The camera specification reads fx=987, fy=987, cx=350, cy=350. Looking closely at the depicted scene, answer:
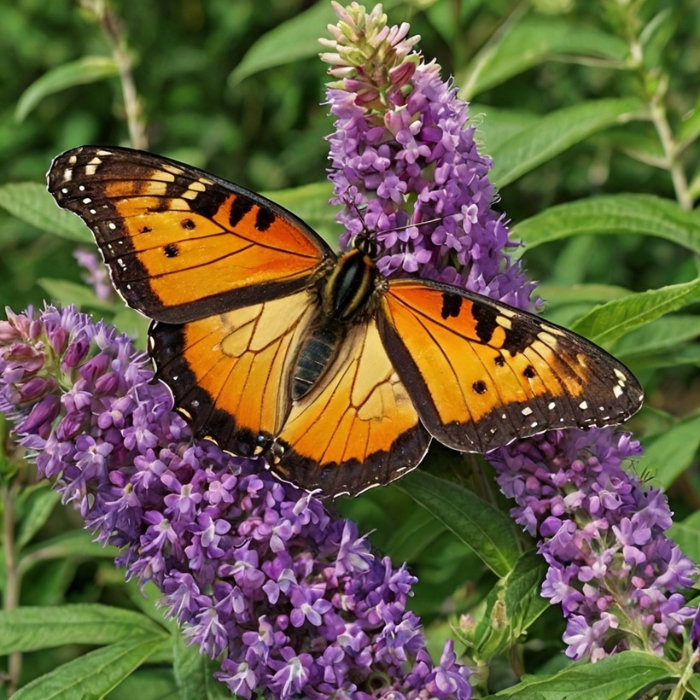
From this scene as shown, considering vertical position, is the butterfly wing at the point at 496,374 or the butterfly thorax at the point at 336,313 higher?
the butterfly thorax at the point at 336,313

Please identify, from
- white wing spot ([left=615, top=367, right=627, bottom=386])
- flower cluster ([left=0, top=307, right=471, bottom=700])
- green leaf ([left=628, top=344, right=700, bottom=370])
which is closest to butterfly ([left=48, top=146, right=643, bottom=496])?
white wing spot ([left=615, top=367, right=627, bottom=386])

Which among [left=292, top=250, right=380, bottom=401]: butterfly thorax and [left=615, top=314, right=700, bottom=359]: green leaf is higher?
[left=292, top=250, right=380, bottom=401]: butterfly thorax

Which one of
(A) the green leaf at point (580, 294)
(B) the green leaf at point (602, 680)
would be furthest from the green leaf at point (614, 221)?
(B) the green leaf at point (602, 680)

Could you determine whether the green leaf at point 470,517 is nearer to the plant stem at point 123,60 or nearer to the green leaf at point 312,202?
the green leaf at point 312,202

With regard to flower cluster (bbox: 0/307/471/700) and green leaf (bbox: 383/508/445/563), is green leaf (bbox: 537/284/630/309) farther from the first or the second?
flower cluster (bbox: 0/307/471/700)

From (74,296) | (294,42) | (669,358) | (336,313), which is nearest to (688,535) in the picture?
(669,358)
